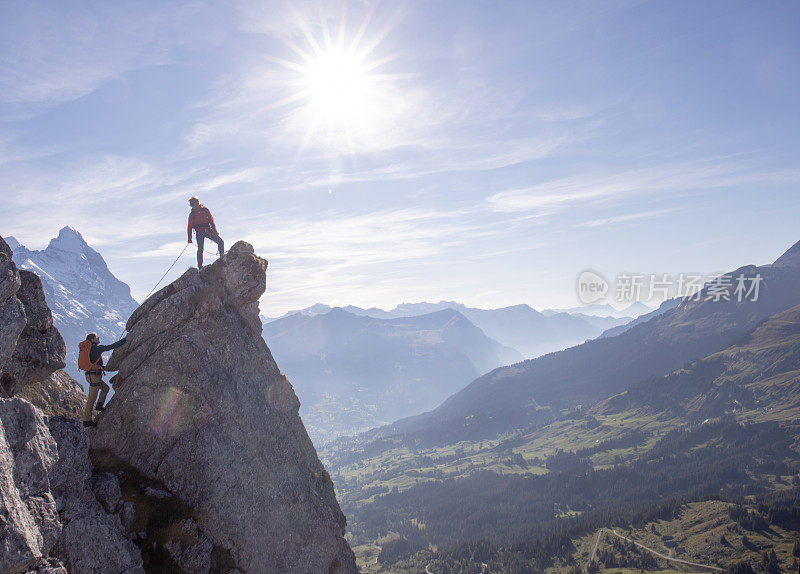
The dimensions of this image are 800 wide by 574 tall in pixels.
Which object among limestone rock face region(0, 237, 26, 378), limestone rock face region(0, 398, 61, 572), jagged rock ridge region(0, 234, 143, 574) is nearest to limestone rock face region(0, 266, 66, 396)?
jagged rock ridge region(0, 234, 143, 574)

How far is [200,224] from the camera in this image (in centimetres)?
3391

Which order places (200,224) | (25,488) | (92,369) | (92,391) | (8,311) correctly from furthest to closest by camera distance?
(200,224) → (92,369) → (92,391) → (8,311) → (25,488)

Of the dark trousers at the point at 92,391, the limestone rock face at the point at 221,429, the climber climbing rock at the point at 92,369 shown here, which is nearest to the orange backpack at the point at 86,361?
the climber climbing rock at the point at 92,369

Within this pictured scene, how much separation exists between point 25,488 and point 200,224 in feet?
72.8

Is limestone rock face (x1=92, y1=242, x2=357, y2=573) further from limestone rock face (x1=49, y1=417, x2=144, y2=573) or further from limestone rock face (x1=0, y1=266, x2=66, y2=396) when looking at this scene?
limestone rock face (x1=0, y1=266, x2=66, y2=396)

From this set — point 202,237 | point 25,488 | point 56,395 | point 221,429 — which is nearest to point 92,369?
point 56,395

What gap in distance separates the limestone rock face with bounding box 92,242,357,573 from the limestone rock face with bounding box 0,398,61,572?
683cm

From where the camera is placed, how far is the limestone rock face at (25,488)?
13.7 meters

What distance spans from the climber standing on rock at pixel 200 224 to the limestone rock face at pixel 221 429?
2435 mm

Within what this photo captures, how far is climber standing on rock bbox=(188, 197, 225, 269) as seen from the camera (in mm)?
33625

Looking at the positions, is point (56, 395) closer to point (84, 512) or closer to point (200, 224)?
point (84, 512)

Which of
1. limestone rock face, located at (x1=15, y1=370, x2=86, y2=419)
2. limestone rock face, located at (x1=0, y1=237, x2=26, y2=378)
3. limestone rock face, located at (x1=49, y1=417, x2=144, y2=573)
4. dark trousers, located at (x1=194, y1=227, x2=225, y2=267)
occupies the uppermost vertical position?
dark trousers, located at (x1=194, y1=227, x2=225, y2=267)

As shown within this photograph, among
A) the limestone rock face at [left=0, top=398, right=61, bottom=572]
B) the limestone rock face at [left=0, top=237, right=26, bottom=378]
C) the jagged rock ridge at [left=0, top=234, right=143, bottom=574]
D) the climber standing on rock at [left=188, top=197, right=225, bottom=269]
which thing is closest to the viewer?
the limestone rock face at [left=0, top=398, right=61, bottom=572]

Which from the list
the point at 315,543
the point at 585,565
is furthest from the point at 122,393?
the point at 585,565
